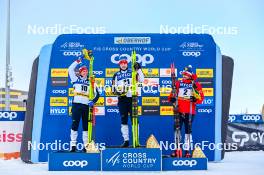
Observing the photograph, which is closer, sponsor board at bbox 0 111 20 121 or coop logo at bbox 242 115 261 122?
sponsor board at bbox 0 111 20 121

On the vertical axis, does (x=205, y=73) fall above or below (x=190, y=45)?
below

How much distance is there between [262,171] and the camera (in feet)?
28.9

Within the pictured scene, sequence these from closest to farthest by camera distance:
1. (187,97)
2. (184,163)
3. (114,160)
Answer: (114,160), (184,163), (187,97)

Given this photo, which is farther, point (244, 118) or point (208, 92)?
point (244, 118)

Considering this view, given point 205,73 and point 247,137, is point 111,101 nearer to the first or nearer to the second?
point 205,73

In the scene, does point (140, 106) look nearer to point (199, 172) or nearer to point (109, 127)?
point (109, 127)

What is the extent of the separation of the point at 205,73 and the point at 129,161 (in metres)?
3.25

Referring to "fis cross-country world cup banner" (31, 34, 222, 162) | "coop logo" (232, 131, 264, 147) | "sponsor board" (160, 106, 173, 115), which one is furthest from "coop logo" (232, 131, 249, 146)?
"sponsor board" (160, 106, 173, 115)

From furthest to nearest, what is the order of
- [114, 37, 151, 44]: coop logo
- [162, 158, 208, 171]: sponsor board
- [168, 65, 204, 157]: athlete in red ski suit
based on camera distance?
[114, 37, 151, 44]: coop logo → [168, 65, 204, 157]: athlete in red ski suit → [162, 158, 208, 171]: sponsor board

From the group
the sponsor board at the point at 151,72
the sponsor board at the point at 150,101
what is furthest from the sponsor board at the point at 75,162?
the sponsor board at the point at 151,72

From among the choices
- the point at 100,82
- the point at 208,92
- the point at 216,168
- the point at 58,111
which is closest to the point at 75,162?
the point at 58,111

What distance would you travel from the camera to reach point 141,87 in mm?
11031

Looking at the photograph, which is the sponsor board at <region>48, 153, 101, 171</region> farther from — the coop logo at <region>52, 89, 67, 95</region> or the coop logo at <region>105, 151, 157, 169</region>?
the coop logo at <region>52, 89, 67, 95</region>

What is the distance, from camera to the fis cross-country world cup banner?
10883 millimetres
